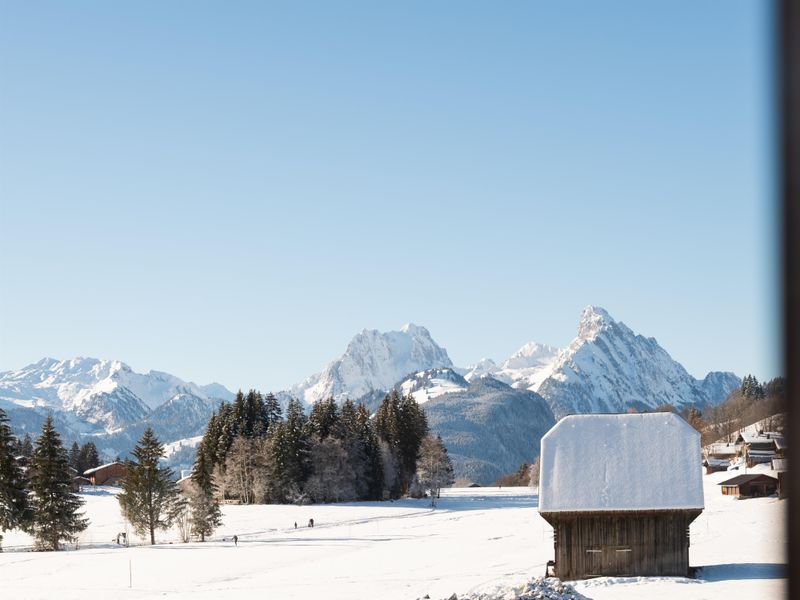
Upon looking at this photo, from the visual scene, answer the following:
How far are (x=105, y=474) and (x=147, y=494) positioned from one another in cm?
8337

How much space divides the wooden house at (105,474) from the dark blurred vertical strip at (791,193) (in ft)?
489

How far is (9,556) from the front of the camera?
5634 cm

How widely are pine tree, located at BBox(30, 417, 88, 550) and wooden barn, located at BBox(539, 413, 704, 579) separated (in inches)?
1594

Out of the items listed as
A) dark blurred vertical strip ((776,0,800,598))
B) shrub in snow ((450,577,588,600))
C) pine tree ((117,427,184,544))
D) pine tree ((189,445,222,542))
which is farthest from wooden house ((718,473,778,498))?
dark blurred vertical strip ((776,0,800,598))

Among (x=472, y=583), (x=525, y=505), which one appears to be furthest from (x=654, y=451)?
(x=525, y=505)

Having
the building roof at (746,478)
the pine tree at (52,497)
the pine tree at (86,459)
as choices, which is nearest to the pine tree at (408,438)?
the building roof at (746,478)

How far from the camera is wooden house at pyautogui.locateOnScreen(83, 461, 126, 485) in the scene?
142250 millimetres

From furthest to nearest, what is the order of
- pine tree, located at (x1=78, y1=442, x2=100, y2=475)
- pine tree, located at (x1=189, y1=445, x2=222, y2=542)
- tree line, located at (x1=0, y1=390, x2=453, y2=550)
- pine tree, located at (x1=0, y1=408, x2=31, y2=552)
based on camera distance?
pine tree, located at (x1=78, y1=442, x2=100, y2=475), tree line, located at (x1=0, y1=390, x2=453, y2=550), pine tree, located at (x1=189, y1=445, x2=222, y2=542), pine tree, located at (x1=0, y1=408, x2=31, y2=552)

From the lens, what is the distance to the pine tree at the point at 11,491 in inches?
2370

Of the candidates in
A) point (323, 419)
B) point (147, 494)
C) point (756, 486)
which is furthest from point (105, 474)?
point (756, 486)

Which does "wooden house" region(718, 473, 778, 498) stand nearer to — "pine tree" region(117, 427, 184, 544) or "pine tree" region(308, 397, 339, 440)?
"pine tree" region(308, 397, 339, 440)

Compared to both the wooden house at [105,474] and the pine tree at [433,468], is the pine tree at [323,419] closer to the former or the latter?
the pine tree at [433,468]

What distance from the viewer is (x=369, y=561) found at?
4809 cm

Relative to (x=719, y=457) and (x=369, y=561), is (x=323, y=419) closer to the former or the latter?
(x=369, y=561)
